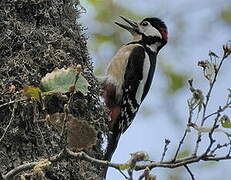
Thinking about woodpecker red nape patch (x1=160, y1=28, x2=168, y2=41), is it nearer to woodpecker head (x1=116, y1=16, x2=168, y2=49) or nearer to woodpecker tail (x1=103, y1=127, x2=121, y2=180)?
woodpecker head (x1=116, y1=16, x2=168, y2=49)

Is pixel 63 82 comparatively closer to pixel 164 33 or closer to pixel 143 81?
pixel 143 81

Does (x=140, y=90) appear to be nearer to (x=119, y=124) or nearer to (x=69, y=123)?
(x=119, y=124)

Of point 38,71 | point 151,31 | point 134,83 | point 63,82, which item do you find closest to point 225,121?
point 63,82

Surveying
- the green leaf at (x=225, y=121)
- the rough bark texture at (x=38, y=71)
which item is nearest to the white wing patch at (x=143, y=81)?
the rough bark texture at (x=38, y=71)

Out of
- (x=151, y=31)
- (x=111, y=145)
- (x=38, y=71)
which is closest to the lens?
(x=38, y=71)

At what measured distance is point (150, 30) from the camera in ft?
14.7

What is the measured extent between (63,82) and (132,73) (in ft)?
7.42

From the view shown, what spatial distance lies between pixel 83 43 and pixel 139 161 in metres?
1.46

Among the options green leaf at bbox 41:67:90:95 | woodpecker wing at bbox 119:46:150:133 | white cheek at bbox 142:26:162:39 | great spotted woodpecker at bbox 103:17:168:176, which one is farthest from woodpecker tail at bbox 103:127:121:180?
white cheek at bbox 142:26:162:39

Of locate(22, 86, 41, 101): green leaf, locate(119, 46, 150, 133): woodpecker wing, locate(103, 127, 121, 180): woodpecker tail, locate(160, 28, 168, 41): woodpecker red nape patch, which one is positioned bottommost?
locate(22, 86, 41, 101): green leaf

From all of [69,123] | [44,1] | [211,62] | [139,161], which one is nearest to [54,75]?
[69,123]

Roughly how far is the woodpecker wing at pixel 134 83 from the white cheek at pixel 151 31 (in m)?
0.31

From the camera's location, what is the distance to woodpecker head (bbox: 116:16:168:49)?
14.5 feet

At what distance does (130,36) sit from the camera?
4.92 m
